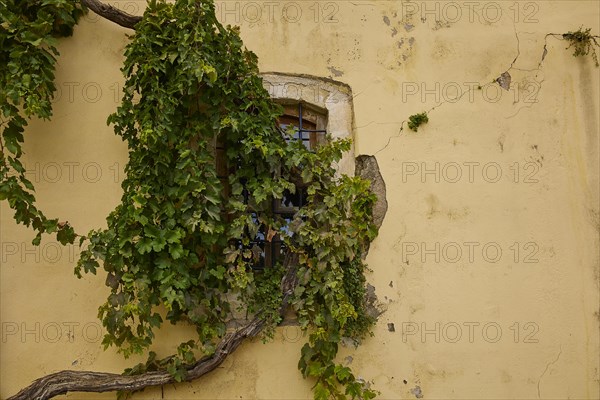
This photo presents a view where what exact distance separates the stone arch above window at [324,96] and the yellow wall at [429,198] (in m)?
0.07

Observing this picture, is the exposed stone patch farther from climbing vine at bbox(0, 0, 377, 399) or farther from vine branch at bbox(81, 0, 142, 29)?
vine branch at bbox(81, 0, 142, 29)

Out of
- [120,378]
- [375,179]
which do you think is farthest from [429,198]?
[120,378]

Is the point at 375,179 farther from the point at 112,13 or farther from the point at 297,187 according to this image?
the point at 112,13

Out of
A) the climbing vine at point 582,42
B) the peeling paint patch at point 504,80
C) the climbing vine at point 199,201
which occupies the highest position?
the climbing vine at point 582,42

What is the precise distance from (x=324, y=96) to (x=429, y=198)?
106cm

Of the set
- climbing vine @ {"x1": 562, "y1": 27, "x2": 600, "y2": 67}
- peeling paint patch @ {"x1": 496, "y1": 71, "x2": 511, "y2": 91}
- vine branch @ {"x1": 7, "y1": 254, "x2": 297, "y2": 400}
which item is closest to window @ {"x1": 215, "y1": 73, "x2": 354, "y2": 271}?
vine branch @ {"x1": 7, "y1": 254, "x2": 297, "y2": 400}

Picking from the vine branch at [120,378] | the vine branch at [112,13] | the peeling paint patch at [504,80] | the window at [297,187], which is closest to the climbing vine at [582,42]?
the peeling paint patch at [504,80]

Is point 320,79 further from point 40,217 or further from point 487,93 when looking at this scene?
point 40,217

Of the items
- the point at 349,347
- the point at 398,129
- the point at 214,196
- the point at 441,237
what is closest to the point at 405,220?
the point at 441,237

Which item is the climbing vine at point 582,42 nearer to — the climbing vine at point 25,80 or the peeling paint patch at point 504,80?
the peeling paint patch at point 504,80

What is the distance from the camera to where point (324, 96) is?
4.24 m

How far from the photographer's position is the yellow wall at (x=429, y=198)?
4.07 metres

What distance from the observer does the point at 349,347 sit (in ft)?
13.5

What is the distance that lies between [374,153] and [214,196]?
4.03 ft
